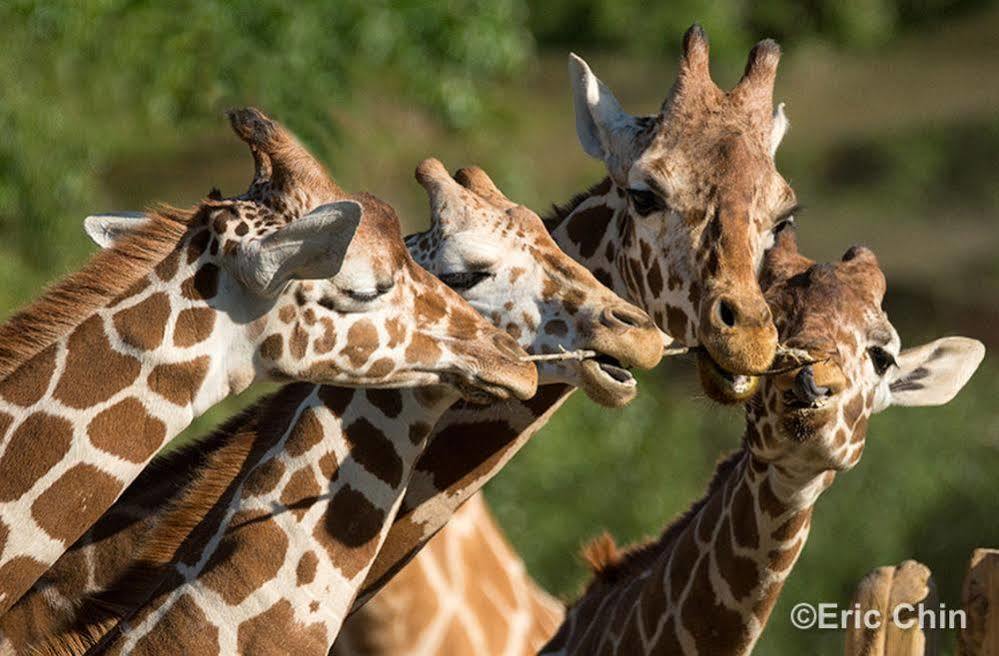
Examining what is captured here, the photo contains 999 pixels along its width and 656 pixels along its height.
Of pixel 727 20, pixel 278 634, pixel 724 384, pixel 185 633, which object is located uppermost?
pixel 727 20

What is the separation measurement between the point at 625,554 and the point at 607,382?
5.16 feet

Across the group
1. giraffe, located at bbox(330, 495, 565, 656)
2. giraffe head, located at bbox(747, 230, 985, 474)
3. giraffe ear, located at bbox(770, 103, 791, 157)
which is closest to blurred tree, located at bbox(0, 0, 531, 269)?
giraffe, located at bbox(330, 495, 565, 656)

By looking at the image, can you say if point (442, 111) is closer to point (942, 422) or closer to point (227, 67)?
point (227, 67)

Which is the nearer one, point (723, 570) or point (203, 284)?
point (203, 284)

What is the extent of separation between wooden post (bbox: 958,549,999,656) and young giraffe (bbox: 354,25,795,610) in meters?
0.77

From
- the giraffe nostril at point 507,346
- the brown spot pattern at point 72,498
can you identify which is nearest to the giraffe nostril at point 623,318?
the giraffe nostril at point 507,346

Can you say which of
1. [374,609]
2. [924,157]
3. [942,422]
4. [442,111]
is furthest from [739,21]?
[374,609]

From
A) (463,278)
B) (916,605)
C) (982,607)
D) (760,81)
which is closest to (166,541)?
(463,278)

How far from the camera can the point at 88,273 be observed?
450 centimetres

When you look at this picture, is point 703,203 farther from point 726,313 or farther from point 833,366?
point 833,366

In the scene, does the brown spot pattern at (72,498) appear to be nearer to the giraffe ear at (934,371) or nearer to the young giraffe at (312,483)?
the young giraffe at (312,483)

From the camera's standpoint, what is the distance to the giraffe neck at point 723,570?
520 cm

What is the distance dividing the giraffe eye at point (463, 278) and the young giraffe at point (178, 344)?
0.49 m

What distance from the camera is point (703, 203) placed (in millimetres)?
5363
